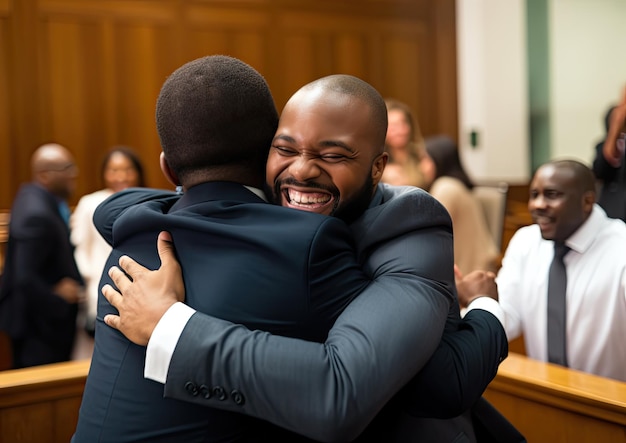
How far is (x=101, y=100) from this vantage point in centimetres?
687

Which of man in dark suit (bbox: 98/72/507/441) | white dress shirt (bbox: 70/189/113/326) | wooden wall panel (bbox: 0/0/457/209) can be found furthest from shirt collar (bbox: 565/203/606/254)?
wooden wall panel (bbox: 0/0/457/209)

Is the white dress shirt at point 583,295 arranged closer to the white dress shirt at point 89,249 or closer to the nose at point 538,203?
the nose at point 538,203

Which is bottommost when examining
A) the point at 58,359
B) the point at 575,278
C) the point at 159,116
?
the point at 58,359

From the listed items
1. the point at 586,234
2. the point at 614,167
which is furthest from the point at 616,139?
the point at 586,234

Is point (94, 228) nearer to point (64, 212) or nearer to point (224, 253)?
point (64, 212)

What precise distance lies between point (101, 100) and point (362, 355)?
6117 millimetres

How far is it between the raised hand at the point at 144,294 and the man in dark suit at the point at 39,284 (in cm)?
279

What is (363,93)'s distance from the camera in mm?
1508

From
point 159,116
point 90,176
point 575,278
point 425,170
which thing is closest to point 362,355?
point 159,116

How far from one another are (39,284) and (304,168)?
2940 millimetres

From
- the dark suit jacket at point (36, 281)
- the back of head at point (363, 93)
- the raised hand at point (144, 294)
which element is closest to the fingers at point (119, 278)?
the raised hand at point (144, 294)

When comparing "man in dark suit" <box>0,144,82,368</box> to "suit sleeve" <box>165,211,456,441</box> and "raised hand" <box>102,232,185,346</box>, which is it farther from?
"suit sleeve" <box>165,211,456,441</box>

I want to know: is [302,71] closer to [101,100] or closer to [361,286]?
[101,100]

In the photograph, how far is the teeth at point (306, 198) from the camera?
1.50 metres
